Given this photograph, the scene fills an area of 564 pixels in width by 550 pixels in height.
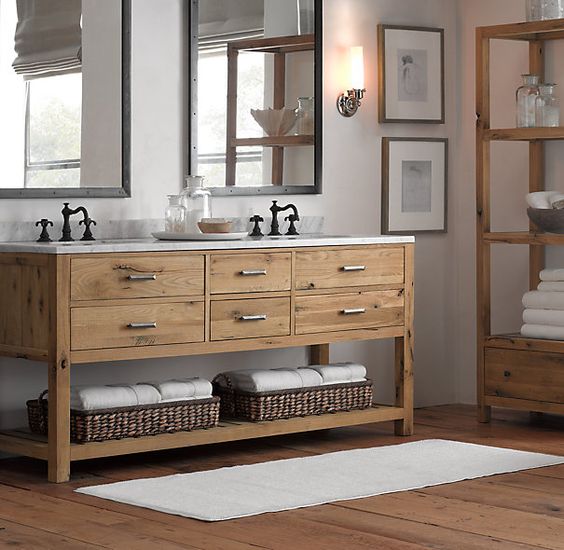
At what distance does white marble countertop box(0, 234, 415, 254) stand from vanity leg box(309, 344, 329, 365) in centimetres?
63

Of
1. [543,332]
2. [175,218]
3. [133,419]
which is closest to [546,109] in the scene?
[543,332]

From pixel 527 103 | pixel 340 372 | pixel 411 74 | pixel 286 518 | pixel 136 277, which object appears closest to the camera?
pixel 286 518

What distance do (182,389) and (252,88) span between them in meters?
1.34

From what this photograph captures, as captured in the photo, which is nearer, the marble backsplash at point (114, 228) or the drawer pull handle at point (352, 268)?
the marble backsplash at point (114, 228)

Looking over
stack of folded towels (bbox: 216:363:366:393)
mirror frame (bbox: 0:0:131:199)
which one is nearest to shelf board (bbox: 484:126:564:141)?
stack of folded towels (bbox: 216:363:366:393)

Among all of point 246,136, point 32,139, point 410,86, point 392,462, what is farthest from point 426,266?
point 32,139

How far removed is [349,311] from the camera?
4965mm

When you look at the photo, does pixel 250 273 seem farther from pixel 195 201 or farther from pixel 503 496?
pixel 503 496

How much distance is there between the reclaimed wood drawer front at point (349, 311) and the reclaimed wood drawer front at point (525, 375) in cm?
57

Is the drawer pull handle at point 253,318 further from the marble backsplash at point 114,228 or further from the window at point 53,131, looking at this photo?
the window at point 53,131

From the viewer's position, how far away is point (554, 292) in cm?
533

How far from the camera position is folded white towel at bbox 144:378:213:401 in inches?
179

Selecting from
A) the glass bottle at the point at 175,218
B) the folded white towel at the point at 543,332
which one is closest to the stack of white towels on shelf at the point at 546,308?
the folded white towel at the point at 543,332

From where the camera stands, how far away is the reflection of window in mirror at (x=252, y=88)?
5164 millimetres
